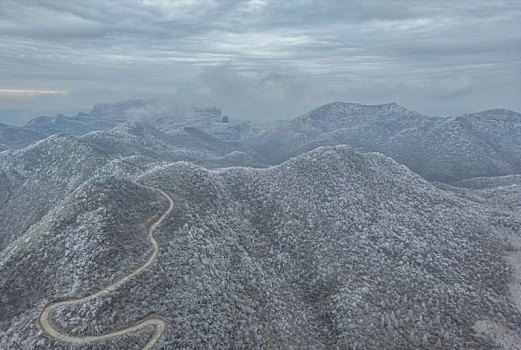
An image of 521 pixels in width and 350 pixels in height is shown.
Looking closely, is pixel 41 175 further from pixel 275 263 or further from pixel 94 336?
pixel 94 336

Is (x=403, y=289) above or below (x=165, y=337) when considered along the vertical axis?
below

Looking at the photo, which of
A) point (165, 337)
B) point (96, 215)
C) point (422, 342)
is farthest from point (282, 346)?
point (96, 215)

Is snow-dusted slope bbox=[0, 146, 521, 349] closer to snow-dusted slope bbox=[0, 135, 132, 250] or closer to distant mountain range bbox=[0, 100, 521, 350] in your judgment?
distant mountain range bbox=[0, 100, 521, 350]

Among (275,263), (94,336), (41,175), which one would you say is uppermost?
(94,336)

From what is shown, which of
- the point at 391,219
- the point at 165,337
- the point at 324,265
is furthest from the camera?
Result: the point at 391,219

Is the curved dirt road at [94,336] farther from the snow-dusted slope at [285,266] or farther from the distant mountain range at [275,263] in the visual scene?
the snow-dusted slope at [285,266]

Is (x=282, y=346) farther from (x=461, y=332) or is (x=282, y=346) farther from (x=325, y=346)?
(x=461, y=332)

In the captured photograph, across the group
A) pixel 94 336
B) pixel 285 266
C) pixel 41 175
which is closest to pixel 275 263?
pixel 285 266

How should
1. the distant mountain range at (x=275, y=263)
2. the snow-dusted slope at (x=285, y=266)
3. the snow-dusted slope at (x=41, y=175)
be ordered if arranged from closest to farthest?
the distant mountain range at (x=275, y=263) → the snow-dusted slope at (x=285, y=266) → the snow-dusted slope at (x=41, y=175)

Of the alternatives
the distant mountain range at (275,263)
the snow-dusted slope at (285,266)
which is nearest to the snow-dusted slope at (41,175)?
the distant mountain range at (275,263)

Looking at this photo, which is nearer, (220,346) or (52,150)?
(220,346)

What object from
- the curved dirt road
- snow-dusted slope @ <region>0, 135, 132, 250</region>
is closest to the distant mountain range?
the curved dirt road
